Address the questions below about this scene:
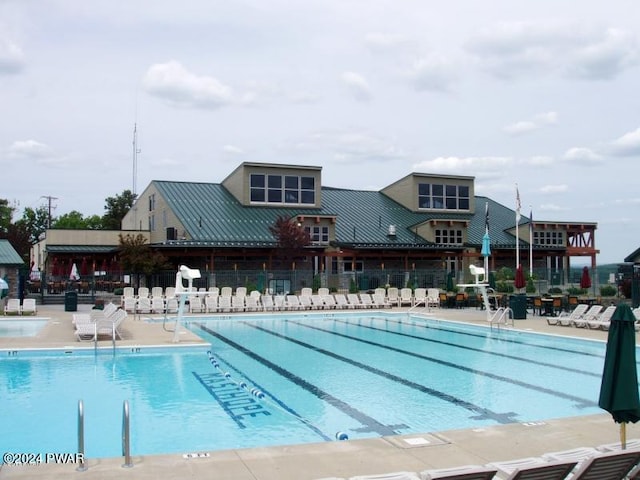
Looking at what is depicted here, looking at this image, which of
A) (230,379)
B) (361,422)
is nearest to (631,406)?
(361,422)

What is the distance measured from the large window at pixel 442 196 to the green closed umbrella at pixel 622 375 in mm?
38759

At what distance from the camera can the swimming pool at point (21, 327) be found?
18.5m

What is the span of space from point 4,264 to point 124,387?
17.0 metres

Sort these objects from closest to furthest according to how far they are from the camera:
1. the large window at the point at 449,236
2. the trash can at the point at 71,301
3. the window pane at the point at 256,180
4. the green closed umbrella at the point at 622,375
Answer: the green closed umbrella at the point at 622,375, the trash can at the point at 71,301, the window pane at the point at 256,180, the large window at the point at 449,236

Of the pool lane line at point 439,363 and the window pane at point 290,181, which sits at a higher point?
the window pane at point 290,181

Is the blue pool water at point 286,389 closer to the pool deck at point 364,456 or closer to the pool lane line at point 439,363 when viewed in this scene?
the pool lane line at point 439,363

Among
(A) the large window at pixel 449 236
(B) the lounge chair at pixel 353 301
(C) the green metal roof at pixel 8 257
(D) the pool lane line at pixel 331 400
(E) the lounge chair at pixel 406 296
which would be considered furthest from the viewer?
(A) the large window at pixel 449 236

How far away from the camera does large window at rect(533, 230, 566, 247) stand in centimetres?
4312

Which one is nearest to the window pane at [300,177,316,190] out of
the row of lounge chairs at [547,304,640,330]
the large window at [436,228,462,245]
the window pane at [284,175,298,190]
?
the window pane at [284,175,298,190]

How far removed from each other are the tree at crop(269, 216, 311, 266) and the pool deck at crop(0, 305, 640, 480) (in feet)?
83.8

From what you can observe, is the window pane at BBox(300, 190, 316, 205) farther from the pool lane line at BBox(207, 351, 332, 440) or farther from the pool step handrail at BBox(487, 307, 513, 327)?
the pool lane line at BBox(207, 351, 332, 440)

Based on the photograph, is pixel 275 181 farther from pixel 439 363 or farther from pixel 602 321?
pixel 439 363

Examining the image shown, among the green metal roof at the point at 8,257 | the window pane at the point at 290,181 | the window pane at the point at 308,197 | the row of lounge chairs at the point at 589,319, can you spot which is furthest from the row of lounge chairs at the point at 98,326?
the window pane at the point at 308,197

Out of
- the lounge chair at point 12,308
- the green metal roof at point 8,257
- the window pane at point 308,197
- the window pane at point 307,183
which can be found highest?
the window pane at point 307,183
